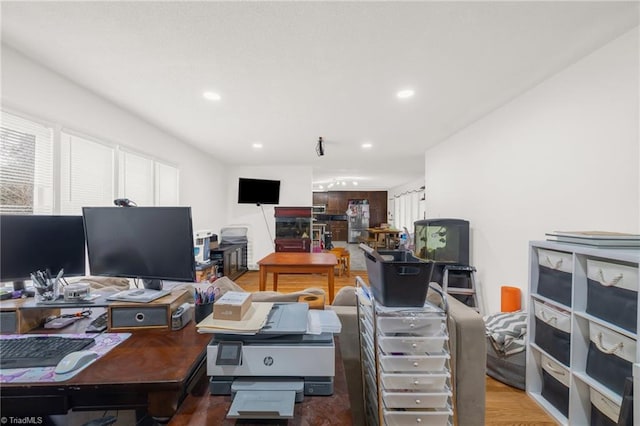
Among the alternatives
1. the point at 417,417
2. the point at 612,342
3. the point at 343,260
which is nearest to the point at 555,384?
the point at 612,342

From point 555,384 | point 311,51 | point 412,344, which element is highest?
point 311,51

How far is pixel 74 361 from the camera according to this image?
2.95ft

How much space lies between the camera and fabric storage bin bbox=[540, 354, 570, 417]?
1.62 m

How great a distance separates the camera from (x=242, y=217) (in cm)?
612

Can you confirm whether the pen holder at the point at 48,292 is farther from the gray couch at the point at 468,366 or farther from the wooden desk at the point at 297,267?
the wooden desk at the point at 297,267

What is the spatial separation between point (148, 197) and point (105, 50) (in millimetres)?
1996

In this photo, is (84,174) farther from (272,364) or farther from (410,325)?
(410,325)

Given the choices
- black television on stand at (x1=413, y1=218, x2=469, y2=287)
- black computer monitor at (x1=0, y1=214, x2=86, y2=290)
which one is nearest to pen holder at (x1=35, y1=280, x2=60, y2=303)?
black computer monitor at (x1=0, y1=214, x2=86, y2=290)

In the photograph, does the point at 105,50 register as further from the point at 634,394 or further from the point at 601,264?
the point at 634,394

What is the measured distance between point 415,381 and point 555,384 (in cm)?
129

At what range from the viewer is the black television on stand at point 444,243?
3.11m

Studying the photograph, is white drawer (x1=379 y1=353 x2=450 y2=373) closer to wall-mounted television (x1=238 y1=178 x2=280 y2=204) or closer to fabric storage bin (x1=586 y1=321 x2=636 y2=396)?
fabric storage bin (x1=586 y1=321 x2=636 y2=396)

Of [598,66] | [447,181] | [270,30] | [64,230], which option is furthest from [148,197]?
[598,66]

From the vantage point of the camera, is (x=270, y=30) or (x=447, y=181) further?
(x=447, y=181)
